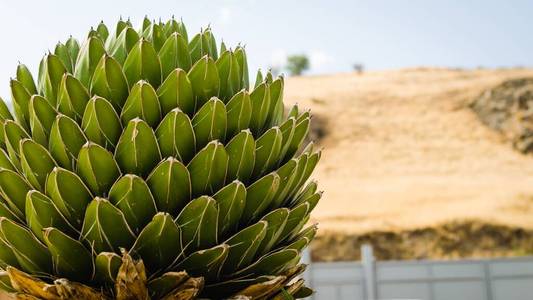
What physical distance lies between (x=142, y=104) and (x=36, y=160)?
17 cm

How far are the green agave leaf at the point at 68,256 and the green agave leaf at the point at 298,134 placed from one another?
1.15 ft

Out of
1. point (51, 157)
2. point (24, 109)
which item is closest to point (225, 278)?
point (51, 157)

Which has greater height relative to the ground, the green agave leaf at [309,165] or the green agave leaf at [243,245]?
the green agave leaf at [309,165]

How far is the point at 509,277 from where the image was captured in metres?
10.7

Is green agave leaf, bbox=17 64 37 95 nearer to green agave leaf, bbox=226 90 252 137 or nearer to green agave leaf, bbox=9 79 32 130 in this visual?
green agave leaf, bbox=9 79 32 130

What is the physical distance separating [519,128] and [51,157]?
34306 millimetres

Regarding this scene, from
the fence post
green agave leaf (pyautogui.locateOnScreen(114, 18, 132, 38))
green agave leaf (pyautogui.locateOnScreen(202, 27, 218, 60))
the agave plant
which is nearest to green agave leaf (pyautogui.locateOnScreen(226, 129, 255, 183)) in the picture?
the agave plant

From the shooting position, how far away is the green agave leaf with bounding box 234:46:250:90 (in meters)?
1.08

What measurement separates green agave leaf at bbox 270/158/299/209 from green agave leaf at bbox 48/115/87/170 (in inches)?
11.4

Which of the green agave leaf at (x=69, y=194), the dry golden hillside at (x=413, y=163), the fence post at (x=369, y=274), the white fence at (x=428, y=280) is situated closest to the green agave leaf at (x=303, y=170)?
the green agave leaf at (x=69, y=194)

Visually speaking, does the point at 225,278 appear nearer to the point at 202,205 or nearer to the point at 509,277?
the point at 202,205

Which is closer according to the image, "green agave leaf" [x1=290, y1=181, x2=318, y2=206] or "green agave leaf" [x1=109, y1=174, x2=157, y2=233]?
"green agave leaf" [x1=109, y1=174, x2=157, y2=233]

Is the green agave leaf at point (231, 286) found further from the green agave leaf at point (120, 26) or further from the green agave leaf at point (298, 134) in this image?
the green agave leaf at point (120, 26)

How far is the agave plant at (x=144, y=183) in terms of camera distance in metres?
0.90
